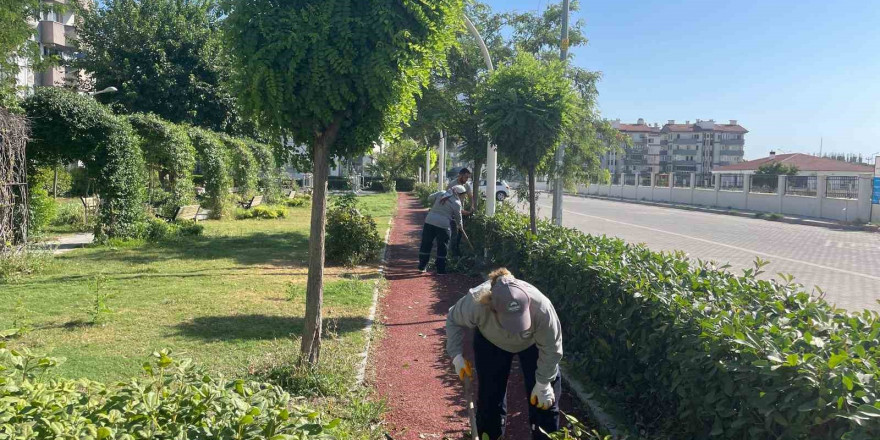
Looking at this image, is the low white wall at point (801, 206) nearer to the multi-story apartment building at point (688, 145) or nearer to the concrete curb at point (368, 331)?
the concrete curb at point (368, 331)

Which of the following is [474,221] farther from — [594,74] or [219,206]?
[219,206]

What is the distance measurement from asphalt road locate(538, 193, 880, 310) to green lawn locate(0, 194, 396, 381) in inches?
238

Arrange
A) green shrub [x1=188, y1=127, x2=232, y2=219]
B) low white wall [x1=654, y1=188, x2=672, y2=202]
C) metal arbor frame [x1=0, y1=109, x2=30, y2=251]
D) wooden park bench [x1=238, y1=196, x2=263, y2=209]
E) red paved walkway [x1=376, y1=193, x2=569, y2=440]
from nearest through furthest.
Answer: red paved walkway [x1=376, y1=193, x2=569, y2=440] < metal arbor frame [x1=0, y1=109, x2=30, y2=251] < green shrub [x1=188, y1=127, x2=232, y2=219] < wooden park bench [x1=238, y1=196, x2=263, y2=209] < low white wall [x1=654, y1=188, x2=672, y2=202]

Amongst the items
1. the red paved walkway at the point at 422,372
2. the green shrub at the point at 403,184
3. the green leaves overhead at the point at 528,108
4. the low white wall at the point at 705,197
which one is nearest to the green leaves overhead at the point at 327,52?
the red paved walkway at the point at 422,372

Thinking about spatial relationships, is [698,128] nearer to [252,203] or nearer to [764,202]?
[764,202]

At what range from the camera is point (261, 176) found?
26.9 m

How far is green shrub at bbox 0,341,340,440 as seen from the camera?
219 centimetres

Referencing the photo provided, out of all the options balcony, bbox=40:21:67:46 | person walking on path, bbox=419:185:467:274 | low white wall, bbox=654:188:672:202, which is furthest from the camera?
low white wall, bbox=654:188:672:202

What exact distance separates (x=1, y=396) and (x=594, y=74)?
594 inches

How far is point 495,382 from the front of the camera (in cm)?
426

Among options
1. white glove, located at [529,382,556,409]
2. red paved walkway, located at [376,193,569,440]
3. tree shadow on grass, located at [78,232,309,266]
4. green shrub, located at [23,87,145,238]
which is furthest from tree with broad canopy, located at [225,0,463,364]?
green shrub, located at [23,87,145,238]

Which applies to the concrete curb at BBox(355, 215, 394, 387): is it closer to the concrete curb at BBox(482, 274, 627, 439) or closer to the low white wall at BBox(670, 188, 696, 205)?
the concrete curb at BBox(482, 274, 627, 439)

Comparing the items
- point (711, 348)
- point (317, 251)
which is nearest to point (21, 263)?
point (317, 251)

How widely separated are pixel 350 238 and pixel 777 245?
38.6 feet
